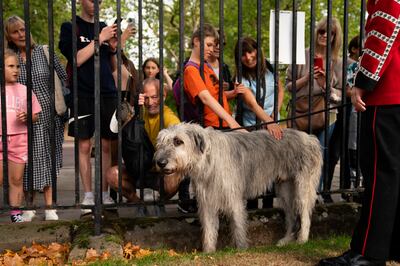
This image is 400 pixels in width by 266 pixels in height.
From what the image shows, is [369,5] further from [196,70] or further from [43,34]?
[43,34]

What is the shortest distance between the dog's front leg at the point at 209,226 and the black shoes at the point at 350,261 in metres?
1.02

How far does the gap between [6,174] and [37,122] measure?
96 centimetres

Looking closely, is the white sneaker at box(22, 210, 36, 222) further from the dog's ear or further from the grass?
the dog's ear

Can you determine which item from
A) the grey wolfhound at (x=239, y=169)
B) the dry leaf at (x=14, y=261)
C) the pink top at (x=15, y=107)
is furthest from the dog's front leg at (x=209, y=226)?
the pink top at (x=15, y=107)

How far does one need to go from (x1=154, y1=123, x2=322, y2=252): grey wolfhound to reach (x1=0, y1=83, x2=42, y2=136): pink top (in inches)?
65.0

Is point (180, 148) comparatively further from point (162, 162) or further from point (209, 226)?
point (209, 226)

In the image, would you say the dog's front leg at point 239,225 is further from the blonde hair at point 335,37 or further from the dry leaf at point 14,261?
the blonde hair at point 335,37

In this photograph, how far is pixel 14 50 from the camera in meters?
5.70

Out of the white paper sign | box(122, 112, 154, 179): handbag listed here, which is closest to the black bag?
box(122, 112, 154, 179): handbag

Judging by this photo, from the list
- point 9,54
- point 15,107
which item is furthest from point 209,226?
point 9,54

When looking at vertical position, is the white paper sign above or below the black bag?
above

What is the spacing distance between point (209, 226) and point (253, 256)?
545mm

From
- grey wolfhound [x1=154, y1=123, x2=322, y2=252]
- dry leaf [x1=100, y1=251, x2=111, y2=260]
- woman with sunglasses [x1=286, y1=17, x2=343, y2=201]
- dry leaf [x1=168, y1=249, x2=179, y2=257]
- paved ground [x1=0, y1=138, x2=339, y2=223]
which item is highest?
woman with sunglasses [x1=286, y1=17, x2=343, y2=201]

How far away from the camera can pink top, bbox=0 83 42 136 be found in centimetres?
540
